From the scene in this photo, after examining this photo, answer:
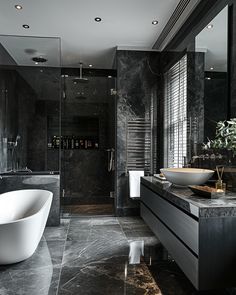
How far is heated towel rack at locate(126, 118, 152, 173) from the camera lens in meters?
4.60

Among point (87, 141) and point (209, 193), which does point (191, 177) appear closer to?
point (209, 193)

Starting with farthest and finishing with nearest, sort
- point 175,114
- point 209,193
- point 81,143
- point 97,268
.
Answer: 1. point 81,143
2. point 175,114
3. point 97,268
4. point 209,193

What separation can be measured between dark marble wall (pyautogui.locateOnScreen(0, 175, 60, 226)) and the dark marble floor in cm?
43

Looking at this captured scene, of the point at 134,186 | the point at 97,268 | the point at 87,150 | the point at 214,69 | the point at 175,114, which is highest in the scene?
the point at 214,69

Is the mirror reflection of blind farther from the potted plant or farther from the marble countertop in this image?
the marble countertop

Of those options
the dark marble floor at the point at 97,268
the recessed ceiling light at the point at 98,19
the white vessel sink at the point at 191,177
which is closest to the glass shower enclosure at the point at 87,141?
the recessed ceiling light at the point at 98,19

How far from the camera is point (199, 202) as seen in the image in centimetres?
191

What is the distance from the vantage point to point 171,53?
4.10m

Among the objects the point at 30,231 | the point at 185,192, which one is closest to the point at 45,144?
the point at 30,231

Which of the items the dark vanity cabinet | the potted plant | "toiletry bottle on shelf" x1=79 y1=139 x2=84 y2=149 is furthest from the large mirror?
"toiletry bottle on shelf" x1=79 y1=139 x2=84 y2=149

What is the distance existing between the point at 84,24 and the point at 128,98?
1.45 m

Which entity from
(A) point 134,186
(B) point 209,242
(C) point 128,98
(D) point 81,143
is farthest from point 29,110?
(B) point 209,242

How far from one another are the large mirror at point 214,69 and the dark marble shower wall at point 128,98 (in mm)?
1610

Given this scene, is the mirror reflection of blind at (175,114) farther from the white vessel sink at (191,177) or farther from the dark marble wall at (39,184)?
the dark marble wall at (39,184)
